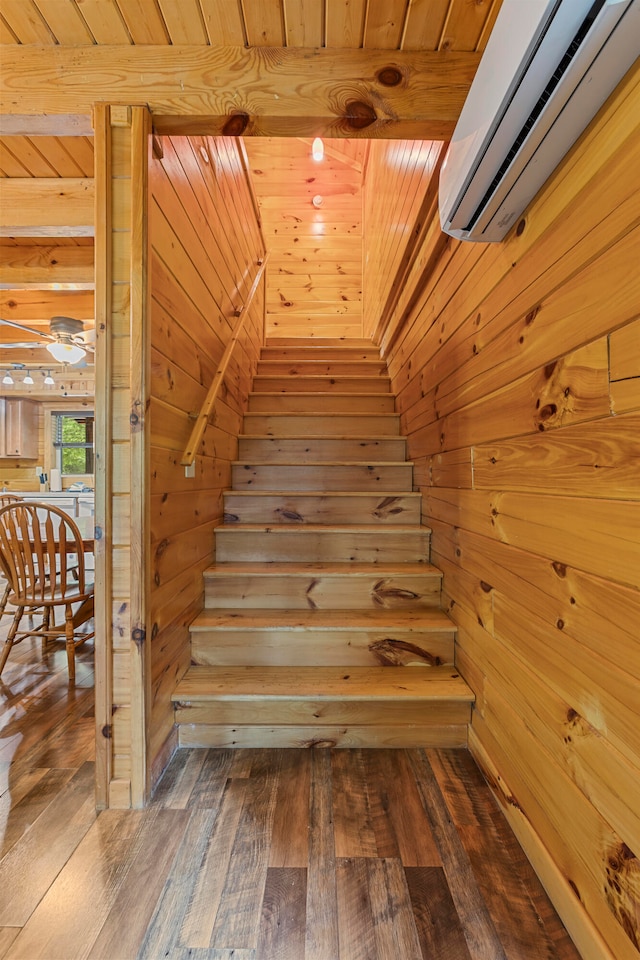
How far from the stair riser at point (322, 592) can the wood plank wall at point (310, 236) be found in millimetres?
3599

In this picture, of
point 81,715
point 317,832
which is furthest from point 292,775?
point 81,715

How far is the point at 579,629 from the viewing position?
0.92 meters

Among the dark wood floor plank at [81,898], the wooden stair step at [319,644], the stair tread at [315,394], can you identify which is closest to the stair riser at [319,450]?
the stair tread at [315,394]

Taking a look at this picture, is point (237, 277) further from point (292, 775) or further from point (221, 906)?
point (221, 906)

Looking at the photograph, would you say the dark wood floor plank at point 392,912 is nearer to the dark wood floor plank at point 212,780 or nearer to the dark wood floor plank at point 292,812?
the dark wood floor plank at point 292,812

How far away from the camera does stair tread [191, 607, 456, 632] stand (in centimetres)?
171

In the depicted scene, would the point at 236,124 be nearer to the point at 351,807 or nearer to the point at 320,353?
the point at 351,807

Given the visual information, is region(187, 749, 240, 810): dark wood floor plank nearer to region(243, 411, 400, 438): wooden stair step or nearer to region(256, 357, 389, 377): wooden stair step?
region(243, 411, 400, 438): wooden stair step

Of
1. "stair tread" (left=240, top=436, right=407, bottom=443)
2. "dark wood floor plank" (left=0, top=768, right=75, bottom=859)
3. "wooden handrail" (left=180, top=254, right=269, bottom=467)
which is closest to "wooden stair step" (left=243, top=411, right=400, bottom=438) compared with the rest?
"stair tread" (left=240, top=436, right=407, bottom=443)

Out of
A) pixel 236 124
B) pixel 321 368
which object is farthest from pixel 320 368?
pixel 236 124

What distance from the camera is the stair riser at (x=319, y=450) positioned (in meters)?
2.72

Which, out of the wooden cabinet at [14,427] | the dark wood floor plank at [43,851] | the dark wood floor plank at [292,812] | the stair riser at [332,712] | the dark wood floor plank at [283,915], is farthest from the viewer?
the wooden cabinet at [14,427]

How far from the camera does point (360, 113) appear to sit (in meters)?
1.36

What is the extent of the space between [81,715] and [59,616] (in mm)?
1724
